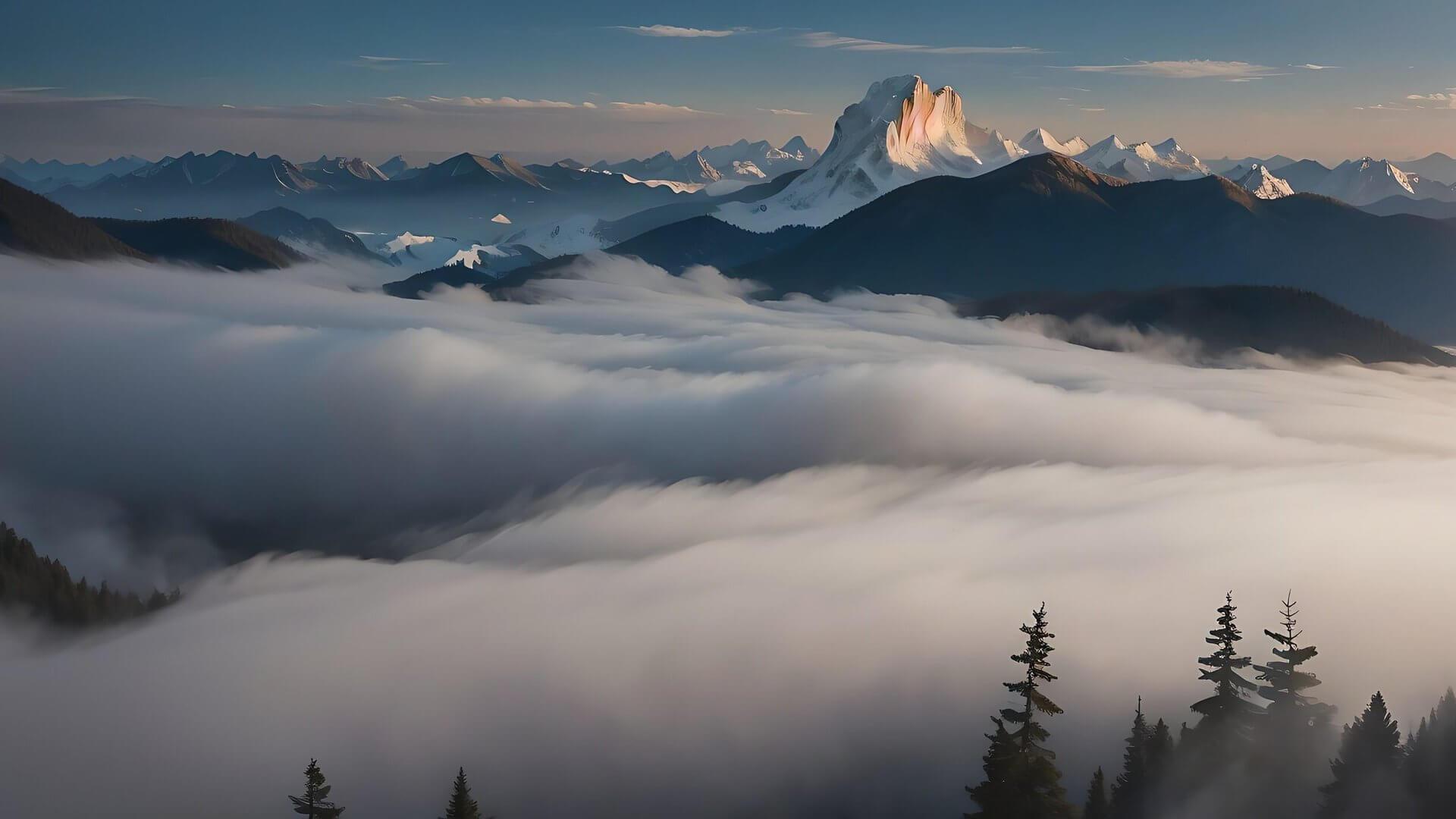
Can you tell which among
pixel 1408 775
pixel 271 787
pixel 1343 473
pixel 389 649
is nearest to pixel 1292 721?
pixel 1408 775

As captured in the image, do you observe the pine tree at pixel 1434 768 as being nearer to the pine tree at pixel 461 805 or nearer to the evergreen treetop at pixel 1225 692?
the evergreen treetop at pixel 1225 692

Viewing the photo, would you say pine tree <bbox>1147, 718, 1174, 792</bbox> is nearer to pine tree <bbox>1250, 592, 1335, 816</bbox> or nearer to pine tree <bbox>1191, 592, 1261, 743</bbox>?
pine tree <bbox>1191, 592, 1261, 743</bbox>

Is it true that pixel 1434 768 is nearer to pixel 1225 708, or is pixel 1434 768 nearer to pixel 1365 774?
pixel 1365 774

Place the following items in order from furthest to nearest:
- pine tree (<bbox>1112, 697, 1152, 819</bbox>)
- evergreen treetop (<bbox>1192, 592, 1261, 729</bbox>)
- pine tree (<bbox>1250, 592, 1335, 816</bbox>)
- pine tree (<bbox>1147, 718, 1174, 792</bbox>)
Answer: pine tree (<bbox>1112, 697, 1152, 819</bbox>) < pine tree (<bbox>1147, 718, 1174, 792</bbox>) < pine tree (<bbox>1250, 592, 1335, 816</bbox>) < evergreen treetop (<bbox>1192, 592, 1261, 729</bbox>)

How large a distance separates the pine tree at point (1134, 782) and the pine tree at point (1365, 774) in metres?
8.99

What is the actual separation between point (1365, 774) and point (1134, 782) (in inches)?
455

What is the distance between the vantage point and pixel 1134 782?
201 ft

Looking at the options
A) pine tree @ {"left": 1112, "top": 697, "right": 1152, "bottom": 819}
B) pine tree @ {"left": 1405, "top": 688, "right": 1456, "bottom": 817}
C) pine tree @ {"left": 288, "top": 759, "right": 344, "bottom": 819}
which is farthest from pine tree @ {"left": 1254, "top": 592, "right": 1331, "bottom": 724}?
pine tree @ {"left": 288, "top": 759, "right": 344, "bottom": 819}

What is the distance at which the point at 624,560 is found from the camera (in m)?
186

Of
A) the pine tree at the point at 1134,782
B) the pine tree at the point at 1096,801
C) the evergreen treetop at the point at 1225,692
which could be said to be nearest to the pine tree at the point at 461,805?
the pine tree at the point at 1096,801

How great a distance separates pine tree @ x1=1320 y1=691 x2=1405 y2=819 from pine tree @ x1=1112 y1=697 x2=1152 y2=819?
8.99 m

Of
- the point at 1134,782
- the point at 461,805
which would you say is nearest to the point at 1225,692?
the point at 1134,782

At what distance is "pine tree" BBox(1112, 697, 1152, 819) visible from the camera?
60.6 meters

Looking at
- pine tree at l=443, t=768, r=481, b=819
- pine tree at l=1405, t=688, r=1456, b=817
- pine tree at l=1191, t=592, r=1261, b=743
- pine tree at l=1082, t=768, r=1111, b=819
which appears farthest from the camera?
pine tree at l=1082, t=768, r=1111, b=819
